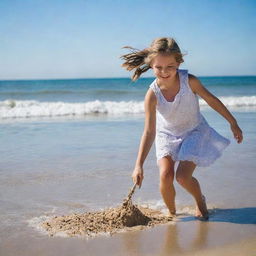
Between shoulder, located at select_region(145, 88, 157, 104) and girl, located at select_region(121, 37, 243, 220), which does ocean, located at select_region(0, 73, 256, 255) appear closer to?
girl, located at select_region(121, 37, 243, 220)

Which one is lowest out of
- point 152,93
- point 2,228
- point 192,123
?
point 2,228

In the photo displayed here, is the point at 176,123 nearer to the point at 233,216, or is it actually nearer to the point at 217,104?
the point at 217,104

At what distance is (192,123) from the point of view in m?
3.57

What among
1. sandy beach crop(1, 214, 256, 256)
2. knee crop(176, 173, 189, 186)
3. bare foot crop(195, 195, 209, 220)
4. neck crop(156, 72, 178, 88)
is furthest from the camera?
neck crop(156, 72, 178, 88)

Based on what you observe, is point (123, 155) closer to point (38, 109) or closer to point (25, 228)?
point (25, 228)

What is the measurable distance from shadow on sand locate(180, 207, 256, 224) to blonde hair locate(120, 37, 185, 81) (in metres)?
1.37

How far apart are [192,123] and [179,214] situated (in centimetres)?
82

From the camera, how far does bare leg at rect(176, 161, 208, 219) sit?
333 centimetres

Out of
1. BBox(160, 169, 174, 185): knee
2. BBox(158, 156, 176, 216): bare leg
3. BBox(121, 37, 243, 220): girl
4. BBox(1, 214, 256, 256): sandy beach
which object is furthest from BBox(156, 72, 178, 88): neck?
BBox(1, 214, 256, 256): sandy beach

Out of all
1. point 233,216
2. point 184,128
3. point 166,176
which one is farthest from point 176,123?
point 233,216

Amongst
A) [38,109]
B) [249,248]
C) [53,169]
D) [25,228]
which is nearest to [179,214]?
[249,248]

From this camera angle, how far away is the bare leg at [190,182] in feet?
10.9

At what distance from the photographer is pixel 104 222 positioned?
3.27 meters

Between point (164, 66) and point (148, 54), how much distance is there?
198mm
